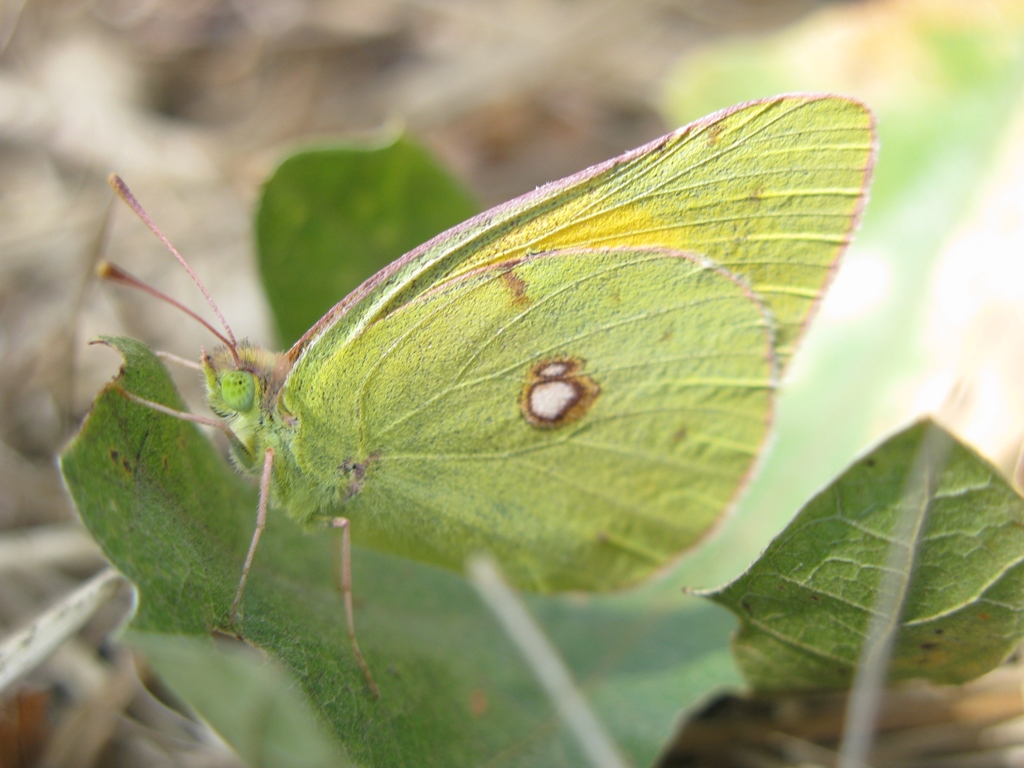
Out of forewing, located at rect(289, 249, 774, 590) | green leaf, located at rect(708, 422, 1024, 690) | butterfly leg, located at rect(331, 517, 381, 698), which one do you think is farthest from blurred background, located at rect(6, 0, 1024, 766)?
green leaf, located at rect(708, 422, 1024, 690)

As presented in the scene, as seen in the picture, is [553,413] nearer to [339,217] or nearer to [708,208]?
[708,208]

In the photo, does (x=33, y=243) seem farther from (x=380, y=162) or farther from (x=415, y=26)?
(x=415, y=26)

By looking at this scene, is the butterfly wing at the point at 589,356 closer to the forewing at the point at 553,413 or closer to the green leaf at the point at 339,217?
the forewing at the point at 553,413

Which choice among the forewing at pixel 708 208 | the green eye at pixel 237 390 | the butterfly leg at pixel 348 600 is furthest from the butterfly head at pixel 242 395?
the butterfly leg at pixel 348 600

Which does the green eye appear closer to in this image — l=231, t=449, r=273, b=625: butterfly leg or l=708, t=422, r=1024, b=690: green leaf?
l=231, t=449, r=273, b=625: butterfly leg

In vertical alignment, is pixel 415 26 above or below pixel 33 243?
above

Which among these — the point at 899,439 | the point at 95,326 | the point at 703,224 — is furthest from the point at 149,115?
the point at 899,439

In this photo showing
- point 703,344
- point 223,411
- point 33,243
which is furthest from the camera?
point 33,243
